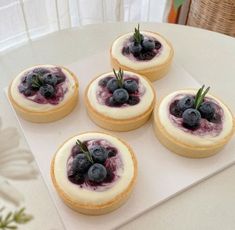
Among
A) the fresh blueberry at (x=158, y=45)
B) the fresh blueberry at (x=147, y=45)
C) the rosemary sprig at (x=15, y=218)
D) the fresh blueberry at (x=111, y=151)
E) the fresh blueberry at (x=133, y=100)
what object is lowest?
the rosemary sprig at (x=15, y=218)

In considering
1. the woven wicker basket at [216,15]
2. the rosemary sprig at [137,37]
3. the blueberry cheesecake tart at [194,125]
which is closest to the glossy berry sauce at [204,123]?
the blueberry cheesecake tart at [194,125]

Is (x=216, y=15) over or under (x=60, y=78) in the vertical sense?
under

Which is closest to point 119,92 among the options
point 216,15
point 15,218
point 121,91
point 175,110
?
point 121,91

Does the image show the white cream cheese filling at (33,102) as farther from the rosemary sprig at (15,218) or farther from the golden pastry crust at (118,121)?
the rosemary sprig at (15,218)

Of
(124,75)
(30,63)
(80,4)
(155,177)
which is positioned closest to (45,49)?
(30,63)

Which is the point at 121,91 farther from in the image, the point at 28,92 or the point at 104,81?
the point at 28,92

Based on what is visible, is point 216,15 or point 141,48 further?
point 216,15
